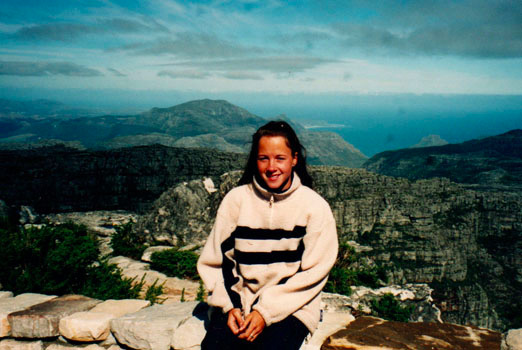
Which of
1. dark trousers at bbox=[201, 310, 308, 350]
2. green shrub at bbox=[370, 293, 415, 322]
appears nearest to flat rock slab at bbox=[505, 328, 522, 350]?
dark trousers at bbox=[201, 310, 308, 350]

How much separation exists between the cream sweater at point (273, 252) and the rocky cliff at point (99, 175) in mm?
10783

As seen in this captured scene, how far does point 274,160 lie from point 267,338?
1588 mm

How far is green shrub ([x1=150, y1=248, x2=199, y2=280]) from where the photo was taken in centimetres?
711

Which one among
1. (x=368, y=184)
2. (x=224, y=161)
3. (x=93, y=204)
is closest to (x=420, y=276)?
(x=368, y=184)

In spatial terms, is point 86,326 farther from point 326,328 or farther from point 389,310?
point 389,310

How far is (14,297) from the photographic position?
479cm

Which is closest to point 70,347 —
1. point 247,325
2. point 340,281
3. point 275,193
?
point 247,325

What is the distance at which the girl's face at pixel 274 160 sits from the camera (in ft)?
10.2

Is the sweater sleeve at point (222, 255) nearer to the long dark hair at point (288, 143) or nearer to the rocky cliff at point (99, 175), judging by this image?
the long dark hair at point (288, 143)

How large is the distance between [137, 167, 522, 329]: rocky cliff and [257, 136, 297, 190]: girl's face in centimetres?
1560

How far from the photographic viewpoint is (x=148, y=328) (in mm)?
3844

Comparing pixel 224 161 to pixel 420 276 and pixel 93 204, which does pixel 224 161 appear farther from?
pixel 420 276

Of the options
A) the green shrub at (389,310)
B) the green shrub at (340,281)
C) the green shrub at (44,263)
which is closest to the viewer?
the green shrub at (44,263)

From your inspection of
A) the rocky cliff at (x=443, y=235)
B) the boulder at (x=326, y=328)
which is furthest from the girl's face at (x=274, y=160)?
the rocky cliff at (x=443, y=235)
